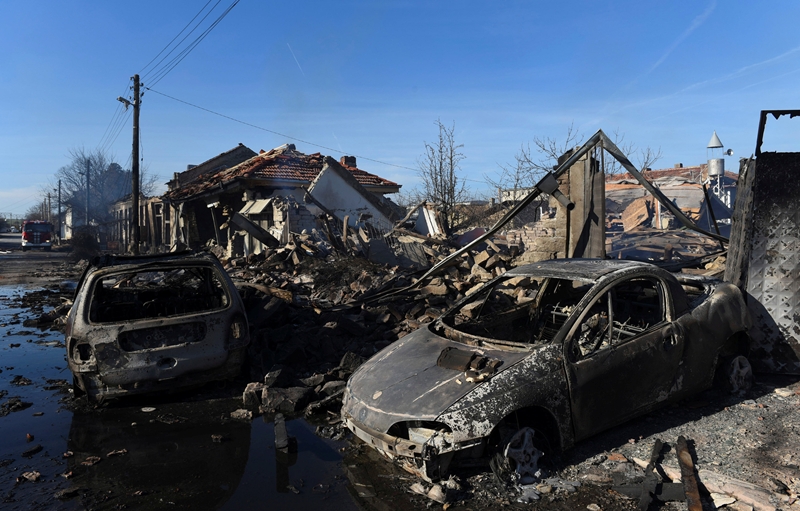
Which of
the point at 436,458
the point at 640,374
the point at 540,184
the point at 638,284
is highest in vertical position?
the point at 540,184

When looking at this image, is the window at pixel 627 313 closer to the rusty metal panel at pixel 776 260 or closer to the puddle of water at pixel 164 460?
the rusty metal panel at pixel 776 260

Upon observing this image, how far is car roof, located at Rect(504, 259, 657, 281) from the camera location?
4980 mm

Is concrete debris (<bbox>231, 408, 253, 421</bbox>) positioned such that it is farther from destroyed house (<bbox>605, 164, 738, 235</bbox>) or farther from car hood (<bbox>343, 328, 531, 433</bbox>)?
destroyed house (<bbox>605, 164, 738, 235</bbox>)

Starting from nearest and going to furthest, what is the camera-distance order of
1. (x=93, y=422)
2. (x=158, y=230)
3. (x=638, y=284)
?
(x=93, y=422)
(x=638, y=284)
(x=158, y=230)

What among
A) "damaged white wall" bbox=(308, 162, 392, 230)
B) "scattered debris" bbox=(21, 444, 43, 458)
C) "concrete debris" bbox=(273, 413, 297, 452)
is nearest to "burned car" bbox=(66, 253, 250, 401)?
"scattered debris" bbox=(21, 444, 43, 458)

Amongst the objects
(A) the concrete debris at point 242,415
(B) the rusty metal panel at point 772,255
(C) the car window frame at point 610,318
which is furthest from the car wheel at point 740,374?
(A) the concrete debris at point 242,415

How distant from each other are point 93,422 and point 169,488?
1.99 metres

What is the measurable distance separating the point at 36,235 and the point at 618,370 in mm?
45454

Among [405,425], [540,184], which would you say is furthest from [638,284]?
[405,425]

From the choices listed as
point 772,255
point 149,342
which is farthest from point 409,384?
point 772,255

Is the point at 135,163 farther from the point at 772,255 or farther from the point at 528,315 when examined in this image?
the point at 772,255

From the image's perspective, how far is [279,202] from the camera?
18.4 m

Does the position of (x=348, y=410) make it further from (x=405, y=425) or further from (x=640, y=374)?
(x=640, y=374)

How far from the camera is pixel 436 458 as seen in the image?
386 centimetres
